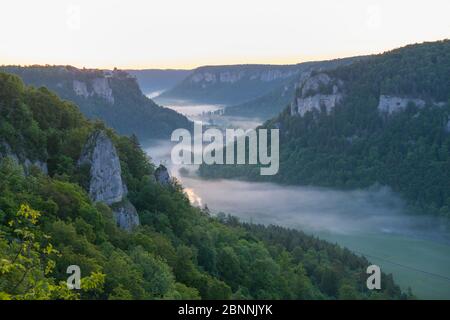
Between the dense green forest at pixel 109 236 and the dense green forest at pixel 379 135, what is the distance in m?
76.5

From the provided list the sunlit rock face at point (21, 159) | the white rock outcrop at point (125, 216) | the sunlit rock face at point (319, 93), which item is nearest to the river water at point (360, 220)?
the sunlit rock face at point (319, 93)

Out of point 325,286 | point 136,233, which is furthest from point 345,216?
point 136,233

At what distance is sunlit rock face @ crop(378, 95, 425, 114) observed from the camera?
138 metres

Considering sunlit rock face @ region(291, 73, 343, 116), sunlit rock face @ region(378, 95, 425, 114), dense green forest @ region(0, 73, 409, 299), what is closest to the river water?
sunlit rock face @ region(378, 95, 425, 114)

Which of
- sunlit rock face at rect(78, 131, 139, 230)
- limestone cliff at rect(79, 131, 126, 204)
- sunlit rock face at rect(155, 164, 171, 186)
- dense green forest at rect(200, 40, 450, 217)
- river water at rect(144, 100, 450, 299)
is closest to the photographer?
sunlit rock face at rect(78, 131, 139, 230)

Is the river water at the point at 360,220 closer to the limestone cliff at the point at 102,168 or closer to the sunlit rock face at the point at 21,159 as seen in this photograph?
the limestone cliff at the point at 102,168

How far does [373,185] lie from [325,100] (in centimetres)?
2831

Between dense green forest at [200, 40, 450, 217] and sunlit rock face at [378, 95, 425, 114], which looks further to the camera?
sunlit rock face at [378, 95, 425, 114]

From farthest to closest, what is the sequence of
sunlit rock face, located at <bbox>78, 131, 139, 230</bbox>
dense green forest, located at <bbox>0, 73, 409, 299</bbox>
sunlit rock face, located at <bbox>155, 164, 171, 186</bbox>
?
sunlit rock face, located at <bbox>155, 164, 171, 186</bbox>, sunlit rock face, located at <bbox>78, 131, 139, 230</bbox>, dense green forest, located at <bbox>0, 73, 409, 299</bbox>

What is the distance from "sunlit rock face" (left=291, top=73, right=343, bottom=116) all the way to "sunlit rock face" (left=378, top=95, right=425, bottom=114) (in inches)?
415

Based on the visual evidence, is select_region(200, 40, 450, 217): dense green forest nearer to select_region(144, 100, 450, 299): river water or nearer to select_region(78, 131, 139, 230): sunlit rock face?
select_region(144, 100, 450, 299): river water

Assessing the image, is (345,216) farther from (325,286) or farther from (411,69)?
(325,286)

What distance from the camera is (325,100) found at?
149 meters

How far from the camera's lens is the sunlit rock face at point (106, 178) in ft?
106
